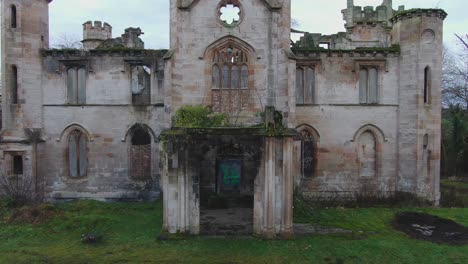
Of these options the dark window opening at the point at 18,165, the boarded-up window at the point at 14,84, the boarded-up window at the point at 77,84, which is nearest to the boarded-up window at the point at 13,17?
the boarded-up window at the point at 14,84

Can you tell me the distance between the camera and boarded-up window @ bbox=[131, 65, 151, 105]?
19562 millimetres

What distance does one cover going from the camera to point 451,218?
15688 mm

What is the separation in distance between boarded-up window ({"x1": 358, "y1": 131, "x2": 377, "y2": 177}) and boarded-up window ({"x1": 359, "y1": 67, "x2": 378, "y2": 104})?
164cm

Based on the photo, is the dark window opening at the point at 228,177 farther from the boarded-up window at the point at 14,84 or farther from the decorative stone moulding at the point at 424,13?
the decorative stone moulding at the point at 424,13

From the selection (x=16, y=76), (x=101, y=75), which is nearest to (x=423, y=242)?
(x=101, y=75)

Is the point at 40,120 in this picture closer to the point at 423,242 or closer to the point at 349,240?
the point at 349,240

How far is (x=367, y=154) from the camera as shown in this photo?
1988cm

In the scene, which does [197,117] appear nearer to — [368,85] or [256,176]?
[256,176]

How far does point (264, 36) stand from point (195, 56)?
2.71m

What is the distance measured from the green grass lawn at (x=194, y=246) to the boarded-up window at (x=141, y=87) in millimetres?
6319

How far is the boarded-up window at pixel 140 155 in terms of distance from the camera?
64.1 ft

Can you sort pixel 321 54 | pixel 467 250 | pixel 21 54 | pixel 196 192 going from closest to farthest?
pixel 467 250
pixel 196 192
pixel 21 54
pixel 321 54

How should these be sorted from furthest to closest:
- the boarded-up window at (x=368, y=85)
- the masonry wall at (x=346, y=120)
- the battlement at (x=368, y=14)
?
the battlement at (x=368, y=14)
the boarded-up window at (x=368, y=85)
the masonry wall at (x=346, y=120)

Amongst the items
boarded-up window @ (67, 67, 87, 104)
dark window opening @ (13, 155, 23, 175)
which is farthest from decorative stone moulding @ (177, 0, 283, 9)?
dark window opening @ (13, 155, 23, 175)
